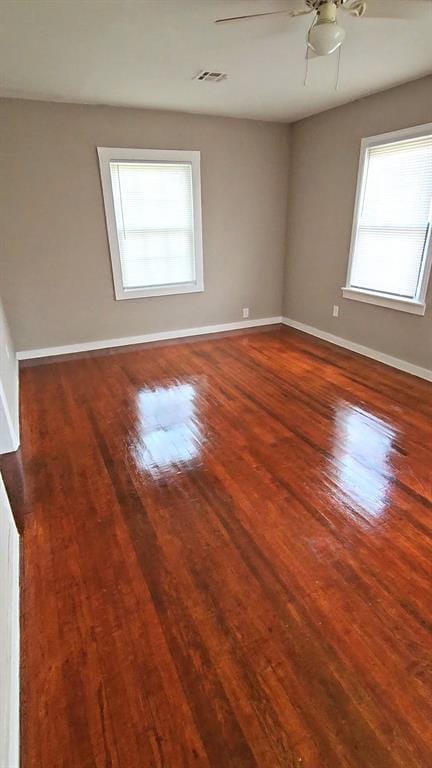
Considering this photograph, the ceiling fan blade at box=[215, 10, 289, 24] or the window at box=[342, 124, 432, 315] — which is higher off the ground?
the ceiling fan blade at box=[215, 10, 289, 24]

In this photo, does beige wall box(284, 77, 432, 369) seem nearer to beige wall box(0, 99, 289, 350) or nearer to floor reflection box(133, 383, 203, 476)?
beige wall box(0, 99, 289, 350)

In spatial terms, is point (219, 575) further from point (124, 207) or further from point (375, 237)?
point (124, 207)

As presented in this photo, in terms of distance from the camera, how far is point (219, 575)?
5.55ft

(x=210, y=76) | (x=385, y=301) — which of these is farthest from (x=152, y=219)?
(x=385, y=301)

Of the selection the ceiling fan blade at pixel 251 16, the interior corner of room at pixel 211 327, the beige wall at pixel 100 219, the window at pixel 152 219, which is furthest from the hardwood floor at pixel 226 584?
the ceiling fan blade at pixel 251 16

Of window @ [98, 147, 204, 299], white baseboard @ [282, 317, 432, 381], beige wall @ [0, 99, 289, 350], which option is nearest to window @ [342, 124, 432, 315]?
white baseboard @ [282, 317, 432, 381]

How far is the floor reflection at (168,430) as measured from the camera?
2.52 meters

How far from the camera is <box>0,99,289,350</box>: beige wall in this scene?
3.80 m

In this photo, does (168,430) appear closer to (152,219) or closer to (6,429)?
(6,429)

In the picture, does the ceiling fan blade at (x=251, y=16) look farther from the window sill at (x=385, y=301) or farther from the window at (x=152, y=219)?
the window sill at (x=385, y=301)

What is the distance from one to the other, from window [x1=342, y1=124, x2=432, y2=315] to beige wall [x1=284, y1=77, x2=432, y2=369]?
12 cm

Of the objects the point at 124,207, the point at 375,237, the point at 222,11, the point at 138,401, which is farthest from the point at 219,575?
the point at 124,207

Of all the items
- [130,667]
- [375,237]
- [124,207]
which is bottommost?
[130,667]

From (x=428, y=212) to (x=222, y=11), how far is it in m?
2.25
